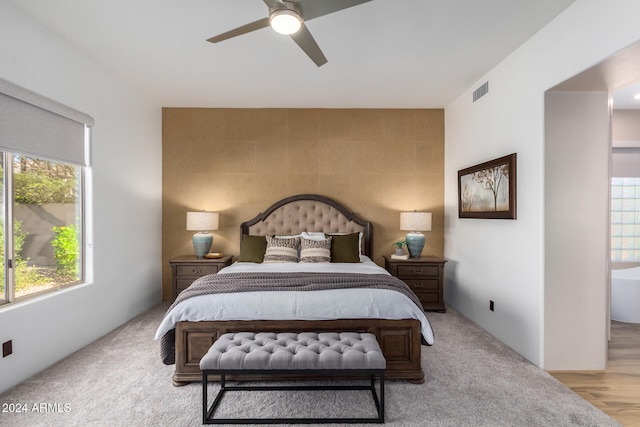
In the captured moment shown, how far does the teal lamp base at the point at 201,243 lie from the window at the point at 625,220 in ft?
19.8

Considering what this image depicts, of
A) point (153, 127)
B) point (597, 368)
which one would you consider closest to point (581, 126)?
point (597, 368)

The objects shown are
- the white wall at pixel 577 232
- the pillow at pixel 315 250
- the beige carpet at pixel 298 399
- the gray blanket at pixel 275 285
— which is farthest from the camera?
the pillow at pixel 315 250

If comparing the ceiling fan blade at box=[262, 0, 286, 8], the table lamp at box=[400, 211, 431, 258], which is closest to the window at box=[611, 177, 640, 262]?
the table lamp at box=[400, 211, 431, 258]

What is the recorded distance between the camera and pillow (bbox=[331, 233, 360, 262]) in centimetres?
406

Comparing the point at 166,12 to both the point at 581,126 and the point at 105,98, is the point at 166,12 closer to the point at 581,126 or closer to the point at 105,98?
the point at 105,98

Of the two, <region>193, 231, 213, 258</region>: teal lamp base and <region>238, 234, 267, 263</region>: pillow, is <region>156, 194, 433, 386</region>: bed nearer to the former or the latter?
<region>238, 234, 267, 263</region>: pillow

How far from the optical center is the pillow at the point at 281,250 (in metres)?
4.03

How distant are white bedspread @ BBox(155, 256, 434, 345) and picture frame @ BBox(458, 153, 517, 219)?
4.94 ft

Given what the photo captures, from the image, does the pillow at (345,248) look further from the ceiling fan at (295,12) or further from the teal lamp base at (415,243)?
the ceiling fan at (295,12)

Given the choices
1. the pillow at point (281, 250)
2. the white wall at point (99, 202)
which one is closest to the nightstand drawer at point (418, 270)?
the pillow at point (281, 250)

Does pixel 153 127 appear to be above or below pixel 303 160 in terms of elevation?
above

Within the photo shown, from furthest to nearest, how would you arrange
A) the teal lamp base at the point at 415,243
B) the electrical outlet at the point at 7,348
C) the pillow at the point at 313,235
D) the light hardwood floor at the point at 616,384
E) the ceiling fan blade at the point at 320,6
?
1. the teal lamp base at the point at 415,243
2. the pillow at the point at 313,235
3. the electrical outlet at the point at 7,348
4. the light hardwood floor at the point at 616,384
5. the ceiling fan blade at the point at 320,6

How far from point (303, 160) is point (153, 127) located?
7.01 ft

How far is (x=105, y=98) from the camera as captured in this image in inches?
138
